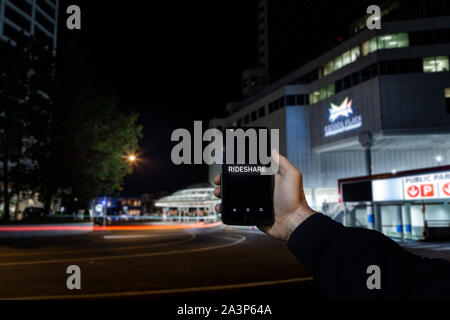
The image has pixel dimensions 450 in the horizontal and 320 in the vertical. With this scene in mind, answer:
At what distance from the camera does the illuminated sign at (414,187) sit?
797 inches

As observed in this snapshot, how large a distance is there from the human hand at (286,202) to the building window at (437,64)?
49665 millimetres

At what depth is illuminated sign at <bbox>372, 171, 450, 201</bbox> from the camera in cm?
2023

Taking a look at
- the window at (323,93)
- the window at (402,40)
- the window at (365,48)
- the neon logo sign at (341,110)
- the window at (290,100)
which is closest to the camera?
the window at (402,40)

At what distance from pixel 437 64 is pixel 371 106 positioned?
925cm

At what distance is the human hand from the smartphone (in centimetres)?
7

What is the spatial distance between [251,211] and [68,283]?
7.01 m

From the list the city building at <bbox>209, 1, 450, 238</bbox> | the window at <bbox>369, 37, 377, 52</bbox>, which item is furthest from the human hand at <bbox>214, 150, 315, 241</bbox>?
the window at <bbox>369, 37, 377, 52</bbox>

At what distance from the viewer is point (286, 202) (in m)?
2.12

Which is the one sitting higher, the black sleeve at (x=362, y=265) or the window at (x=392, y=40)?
the window at (x=392, y=40)

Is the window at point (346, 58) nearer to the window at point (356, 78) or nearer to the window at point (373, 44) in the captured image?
the window at point (356, 78)

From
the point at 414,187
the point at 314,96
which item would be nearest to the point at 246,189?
the point at 414,187

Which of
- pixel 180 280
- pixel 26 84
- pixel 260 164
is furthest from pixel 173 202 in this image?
pixel 260 164

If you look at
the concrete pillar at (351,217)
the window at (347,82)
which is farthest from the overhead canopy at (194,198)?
the window at (347,82)

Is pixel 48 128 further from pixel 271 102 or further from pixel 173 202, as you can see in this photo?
pixel 271 102
